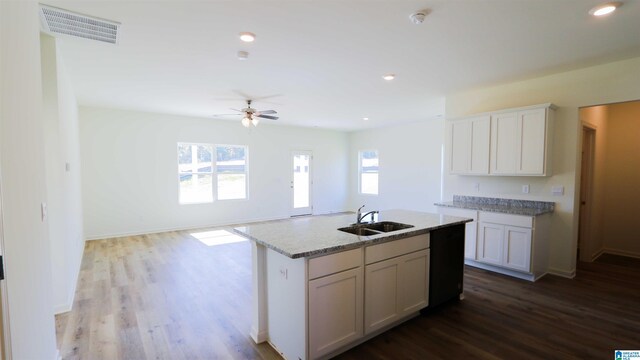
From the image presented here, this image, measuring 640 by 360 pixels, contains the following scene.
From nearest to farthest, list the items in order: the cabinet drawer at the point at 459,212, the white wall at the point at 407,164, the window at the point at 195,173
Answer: the cabinet drawer at the point at 459,212 → the window at the point at 195,173 → the white wall at the point at 407,164

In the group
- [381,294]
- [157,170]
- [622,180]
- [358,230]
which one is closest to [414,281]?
[381,294]

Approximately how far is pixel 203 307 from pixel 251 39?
8.91 feet

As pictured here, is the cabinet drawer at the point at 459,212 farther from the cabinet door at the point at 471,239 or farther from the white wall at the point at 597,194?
the white wall at the point at 597,194

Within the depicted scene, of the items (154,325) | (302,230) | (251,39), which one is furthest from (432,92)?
(154,325)

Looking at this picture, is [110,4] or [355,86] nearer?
[110,4]

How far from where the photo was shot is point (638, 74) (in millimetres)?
3293

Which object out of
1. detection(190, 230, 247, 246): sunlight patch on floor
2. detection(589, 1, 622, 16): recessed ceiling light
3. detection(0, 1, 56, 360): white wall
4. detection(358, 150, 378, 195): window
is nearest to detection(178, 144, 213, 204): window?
detection(190, 230, 247, 246): sunlight patch on floor

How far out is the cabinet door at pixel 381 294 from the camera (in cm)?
238

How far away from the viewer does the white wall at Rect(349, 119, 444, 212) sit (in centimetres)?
717

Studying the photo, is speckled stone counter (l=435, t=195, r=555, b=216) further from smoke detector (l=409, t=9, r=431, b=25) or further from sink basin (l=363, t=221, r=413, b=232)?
smoke detector (l=409, t=9, r=431, b=25)

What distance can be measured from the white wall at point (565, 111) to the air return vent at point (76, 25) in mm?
4698

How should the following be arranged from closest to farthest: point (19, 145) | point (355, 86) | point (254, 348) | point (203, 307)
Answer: point (19, 145) < point (254, 348) < point (203, 307) < point (355, 86)

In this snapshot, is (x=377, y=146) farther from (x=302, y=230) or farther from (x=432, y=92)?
(x=302, y=230)

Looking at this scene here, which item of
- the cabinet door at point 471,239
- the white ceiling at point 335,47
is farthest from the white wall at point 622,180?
the cabinet door at point 471,239
